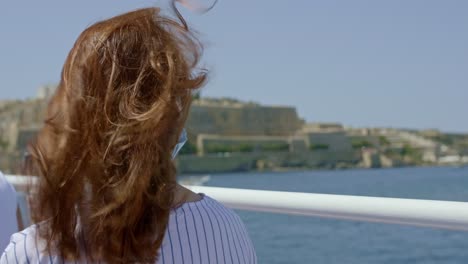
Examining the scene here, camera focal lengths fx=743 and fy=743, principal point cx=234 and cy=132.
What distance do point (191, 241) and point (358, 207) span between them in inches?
20.6

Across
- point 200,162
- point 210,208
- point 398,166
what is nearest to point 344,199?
point 210,208

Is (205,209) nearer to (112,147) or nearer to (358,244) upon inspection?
(112,147)

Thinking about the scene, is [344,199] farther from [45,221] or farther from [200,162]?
[200,162]

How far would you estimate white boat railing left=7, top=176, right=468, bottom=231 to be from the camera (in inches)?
49.5

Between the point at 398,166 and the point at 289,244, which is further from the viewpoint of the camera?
the point at 398,166

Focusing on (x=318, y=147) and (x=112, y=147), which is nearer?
(x=112, y=147)

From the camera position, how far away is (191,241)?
956 mm

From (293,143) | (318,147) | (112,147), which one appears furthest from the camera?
(293,143)

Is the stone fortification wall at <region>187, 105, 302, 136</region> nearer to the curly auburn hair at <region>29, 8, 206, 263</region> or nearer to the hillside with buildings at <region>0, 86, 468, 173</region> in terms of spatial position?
the hillside with buildings at <region>0, 86, 468, 173</region>

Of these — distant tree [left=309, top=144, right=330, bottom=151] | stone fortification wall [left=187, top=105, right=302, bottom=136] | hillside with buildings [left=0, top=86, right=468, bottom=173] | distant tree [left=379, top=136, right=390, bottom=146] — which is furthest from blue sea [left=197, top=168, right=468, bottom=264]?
distant tree [left=379, top=136, right=390, bottom=146]

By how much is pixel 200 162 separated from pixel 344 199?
56607 mm

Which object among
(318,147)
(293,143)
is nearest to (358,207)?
Result: (318,147)

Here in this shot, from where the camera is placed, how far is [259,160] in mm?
63281

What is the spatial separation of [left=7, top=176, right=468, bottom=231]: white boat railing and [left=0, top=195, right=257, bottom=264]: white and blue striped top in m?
0.10
